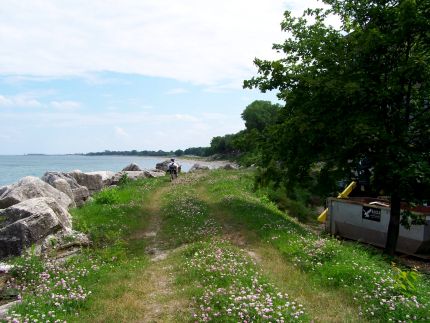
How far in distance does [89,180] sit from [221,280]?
29.1 meters

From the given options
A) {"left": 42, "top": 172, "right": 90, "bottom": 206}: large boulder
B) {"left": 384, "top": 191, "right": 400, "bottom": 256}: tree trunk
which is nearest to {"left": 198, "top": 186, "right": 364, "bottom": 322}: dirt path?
{"left": 384, "top": 191, "right": 400, "bottom": 256}: tree trunk

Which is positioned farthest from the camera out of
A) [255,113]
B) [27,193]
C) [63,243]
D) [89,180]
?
[255,113]

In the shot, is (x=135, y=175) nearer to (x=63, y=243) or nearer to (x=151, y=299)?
(x=63, y=243)

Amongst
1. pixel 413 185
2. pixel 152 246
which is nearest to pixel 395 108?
pixel 413 185

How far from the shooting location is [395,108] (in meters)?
15.7

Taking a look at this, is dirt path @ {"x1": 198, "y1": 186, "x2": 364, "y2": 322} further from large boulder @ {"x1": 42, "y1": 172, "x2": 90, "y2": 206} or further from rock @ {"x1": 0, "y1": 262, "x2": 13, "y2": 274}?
large boulder @ {"x1": 42, "y1": 172, "x2": 90, "y2": 206}

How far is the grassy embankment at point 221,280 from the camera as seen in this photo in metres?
8.23

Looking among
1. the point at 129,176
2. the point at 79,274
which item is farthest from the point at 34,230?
the point at 129,176

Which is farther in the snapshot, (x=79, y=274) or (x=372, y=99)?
(x=372, y=99)

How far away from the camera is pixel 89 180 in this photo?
120 ft

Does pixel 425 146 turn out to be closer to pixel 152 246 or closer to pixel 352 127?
pixel 352 127

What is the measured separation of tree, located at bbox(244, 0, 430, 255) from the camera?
46.7 feet

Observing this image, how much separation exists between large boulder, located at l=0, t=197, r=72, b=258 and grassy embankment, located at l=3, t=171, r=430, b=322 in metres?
1.71

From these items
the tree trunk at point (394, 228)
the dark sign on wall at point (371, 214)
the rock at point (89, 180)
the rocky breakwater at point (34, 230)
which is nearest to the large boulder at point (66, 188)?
the rock at point (89, 180)
